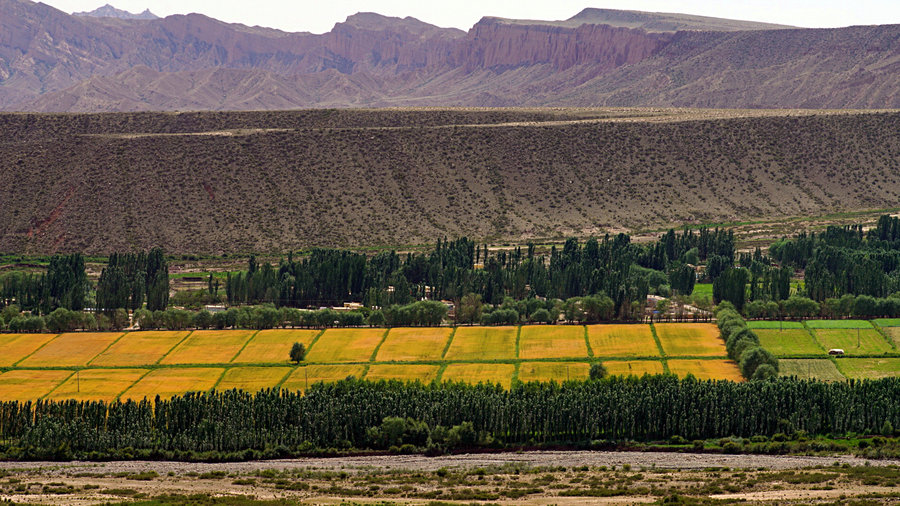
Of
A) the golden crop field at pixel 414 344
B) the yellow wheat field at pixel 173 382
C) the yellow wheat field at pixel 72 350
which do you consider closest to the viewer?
the yellow wheat field at pixel 173 382

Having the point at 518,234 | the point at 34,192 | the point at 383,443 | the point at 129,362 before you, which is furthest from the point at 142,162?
the point at 383,443

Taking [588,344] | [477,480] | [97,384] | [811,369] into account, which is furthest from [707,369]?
[97,384]

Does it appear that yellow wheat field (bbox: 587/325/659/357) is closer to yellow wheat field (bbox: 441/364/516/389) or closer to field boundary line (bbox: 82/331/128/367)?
yellow wheat field (bbox: 441/364/516/389)

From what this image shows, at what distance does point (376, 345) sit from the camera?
107m

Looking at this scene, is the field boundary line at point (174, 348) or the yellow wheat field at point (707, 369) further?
the field boundary line at point (174, 348)

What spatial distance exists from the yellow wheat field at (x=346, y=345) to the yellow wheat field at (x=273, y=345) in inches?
56.1

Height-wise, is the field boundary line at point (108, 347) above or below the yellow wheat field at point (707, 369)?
below

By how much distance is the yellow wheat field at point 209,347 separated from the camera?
10425 centimetres

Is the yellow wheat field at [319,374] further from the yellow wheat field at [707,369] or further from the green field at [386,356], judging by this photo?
the yellow wheat field at [707,369]

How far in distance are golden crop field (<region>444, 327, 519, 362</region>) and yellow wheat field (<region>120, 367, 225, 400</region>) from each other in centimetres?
1957

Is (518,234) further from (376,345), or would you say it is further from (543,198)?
(376,345)

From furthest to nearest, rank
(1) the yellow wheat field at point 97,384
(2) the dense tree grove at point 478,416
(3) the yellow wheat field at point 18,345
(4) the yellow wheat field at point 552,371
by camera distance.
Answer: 1. (3) the yellow wheat field at point 18,345
2. (4) the yellow wheat field at point 552,371
3. (1) the yellow wheat field at point 97,384
4. (2) the dense tree grove at point 478,416

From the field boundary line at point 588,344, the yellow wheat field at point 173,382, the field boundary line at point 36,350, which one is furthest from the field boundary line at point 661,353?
the field boundary line at point 36,350

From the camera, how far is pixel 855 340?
10581 cm
